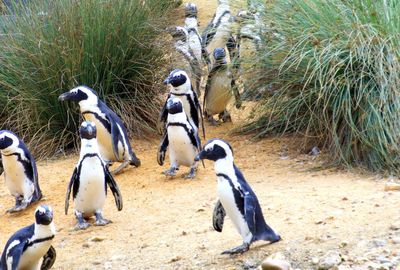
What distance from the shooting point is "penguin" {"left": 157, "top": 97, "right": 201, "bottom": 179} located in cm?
726

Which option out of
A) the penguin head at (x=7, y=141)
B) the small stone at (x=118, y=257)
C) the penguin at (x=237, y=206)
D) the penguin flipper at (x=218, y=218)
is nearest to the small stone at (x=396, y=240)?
the penguin at (x=237, y=206)

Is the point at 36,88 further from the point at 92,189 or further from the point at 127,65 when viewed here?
the point at 92,189

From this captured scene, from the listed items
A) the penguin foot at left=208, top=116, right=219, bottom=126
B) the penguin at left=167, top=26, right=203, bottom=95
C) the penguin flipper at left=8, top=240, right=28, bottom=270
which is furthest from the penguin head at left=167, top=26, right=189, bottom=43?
the penguin flipper at left=8, top=240, right=28, bottom=270

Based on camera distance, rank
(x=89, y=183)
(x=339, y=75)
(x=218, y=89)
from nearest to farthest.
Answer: (x=89, y=183)
(x=339, y=75)
(x=218, y=89)

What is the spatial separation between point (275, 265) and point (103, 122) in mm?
3205

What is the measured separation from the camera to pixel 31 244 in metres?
5.04

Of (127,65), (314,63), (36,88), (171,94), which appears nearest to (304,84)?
(314,63)

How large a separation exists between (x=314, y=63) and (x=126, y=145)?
173cm

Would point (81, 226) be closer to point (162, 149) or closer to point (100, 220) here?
point (100, 220)

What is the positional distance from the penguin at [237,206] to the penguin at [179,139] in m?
2.06

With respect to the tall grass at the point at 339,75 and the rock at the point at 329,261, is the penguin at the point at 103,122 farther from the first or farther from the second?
the rock at the point at 329,261

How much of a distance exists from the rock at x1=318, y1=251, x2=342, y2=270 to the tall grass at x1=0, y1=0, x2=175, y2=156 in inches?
166

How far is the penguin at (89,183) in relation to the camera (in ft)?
20.1

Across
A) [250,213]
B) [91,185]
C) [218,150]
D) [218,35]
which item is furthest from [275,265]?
[218,35]
